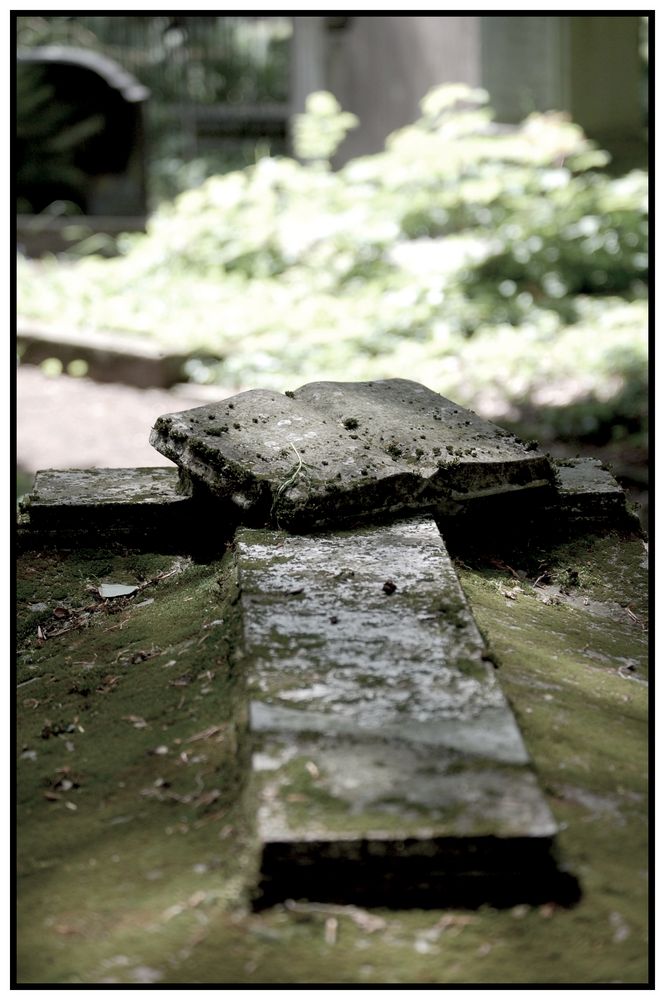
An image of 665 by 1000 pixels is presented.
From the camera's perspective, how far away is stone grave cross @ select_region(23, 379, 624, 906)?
1184mm

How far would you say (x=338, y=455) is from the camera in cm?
204

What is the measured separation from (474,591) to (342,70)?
1168 centimetres

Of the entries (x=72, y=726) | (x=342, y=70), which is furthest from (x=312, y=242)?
(x=72, y=726)

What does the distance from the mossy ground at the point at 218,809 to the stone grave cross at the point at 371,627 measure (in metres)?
0.05

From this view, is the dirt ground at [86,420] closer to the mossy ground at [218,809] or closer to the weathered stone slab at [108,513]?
the weathered stone slab at [108,513]

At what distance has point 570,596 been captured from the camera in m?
2.04

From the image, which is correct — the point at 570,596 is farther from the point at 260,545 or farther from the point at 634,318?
the point at 634,318

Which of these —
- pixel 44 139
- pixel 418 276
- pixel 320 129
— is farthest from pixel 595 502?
pixel 44 139

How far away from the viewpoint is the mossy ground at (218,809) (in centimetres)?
113

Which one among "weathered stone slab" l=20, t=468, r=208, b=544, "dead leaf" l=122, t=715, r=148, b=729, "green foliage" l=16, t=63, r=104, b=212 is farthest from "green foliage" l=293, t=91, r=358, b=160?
"dead leaf" l=122, t=715, r=148, b=729

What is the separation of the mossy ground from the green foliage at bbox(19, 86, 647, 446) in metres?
3.92

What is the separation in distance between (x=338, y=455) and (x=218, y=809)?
2.87 ft

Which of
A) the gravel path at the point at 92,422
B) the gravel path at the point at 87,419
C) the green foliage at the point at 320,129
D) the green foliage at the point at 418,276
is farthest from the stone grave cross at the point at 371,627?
the green foliage at the point at 320,129

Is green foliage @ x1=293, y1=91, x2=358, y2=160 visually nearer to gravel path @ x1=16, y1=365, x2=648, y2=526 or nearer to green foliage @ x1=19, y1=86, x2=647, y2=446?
green foliage @ x1=19, y1=86, x2=647, y2=446
